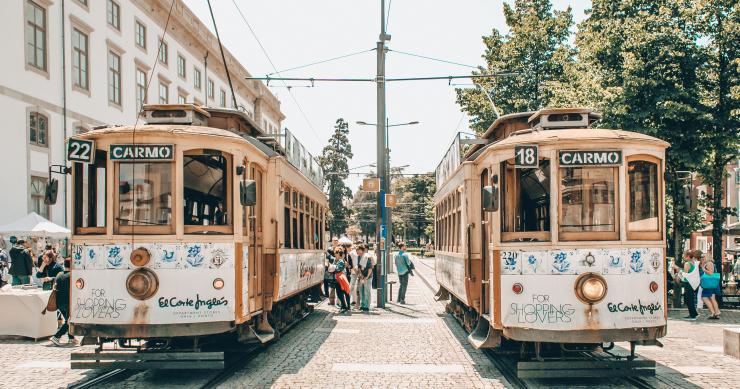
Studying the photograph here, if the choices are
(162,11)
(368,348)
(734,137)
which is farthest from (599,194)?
(162,11)

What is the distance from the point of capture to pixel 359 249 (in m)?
17.8

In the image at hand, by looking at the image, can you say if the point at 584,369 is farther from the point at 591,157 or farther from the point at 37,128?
the point at 37,128

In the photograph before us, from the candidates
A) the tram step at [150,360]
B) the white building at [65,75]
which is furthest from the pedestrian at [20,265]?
the tram step at [150,360]

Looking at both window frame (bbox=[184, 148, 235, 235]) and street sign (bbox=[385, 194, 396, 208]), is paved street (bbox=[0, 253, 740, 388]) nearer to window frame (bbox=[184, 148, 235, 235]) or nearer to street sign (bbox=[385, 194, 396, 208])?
window frame (bbox=[184, 148, 235, 235])

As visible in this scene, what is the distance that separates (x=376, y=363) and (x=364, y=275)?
7498mm

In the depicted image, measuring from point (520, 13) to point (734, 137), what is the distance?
1731 cm

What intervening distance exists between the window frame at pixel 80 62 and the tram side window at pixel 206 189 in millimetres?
→ 20263

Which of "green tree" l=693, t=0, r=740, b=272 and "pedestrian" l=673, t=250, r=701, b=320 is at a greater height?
"green tree" l=693, t=0, r=740, b=272

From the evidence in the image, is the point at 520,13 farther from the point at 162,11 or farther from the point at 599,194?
the point at 599,194

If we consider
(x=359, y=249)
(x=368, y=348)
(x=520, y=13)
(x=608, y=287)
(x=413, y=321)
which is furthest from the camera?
(x=520, y=13)

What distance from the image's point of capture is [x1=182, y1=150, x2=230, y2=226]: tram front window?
887cm

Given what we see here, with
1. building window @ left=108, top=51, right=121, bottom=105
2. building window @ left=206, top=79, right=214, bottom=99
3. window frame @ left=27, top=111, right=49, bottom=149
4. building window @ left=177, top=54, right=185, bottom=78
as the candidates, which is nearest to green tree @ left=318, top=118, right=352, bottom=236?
building window @ left=206, top=79, right=214, bottom=99

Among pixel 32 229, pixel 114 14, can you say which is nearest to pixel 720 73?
pixel 32 229

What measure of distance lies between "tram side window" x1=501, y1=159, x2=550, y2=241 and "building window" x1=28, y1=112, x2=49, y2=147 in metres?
19.5
